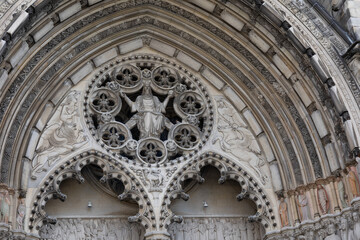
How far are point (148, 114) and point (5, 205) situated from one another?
3133mm

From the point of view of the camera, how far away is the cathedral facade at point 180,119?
10266mm

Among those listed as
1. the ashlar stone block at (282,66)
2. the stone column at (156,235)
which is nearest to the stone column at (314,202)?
the ashlar stone block at (282,66)

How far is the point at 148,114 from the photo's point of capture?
452 inches

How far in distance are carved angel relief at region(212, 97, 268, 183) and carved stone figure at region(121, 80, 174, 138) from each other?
A: 1009 mm

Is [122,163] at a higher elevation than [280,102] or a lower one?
lower

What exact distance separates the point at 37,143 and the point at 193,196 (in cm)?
308

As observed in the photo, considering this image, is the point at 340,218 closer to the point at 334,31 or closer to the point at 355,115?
the point at 355,115

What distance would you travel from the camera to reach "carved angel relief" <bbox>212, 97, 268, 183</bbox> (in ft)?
37.5

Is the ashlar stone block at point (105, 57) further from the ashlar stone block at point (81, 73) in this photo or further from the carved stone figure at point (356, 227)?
the carved stone figure at point (356, 227)

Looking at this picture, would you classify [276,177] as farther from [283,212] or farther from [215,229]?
[215,229]

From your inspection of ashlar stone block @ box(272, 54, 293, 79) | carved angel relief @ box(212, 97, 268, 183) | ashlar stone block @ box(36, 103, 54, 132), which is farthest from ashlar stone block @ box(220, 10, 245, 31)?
ashlar stone block @ box(36, 103, 54, 132)

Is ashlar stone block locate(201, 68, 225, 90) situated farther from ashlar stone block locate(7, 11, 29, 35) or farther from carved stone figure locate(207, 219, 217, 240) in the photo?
ashlar stone block locate(7, 11, 29, 35)

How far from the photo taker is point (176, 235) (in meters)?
11.2

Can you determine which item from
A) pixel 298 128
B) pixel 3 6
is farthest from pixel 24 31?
pixel 298 128
